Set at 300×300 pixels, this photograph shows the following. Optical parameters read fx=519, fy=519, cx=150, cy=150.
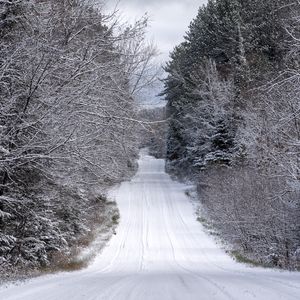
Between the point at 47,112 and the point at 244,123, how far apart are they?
23.6 meters

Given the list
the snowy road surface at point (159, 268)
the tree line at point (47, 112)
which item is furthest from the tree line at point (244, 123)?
the tree line at point (47, 112)

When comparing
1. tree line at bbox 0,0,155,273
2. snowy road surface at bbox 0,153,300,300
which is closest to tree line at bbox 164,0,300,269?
snowy road surface at bbox 0,153,300,300

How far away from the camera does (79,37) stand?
50.5 feet

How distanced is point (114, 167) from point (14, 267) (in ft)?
12.9

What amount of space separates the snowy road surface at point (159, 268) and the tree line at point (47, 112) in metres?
1.96

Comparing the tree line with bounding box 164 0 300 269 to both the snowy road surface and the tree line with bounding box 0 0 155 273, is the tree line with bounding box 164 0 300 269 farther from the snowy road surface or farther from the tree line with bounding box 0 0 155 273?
the tree line with bounding box 0 0 155 273

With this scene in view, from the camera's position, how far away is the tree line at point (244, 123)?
60.0 feet

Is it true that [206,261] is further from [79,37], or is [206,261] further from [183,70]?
[183,70]

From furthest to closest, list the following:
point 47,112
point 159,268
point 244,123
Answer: point 244,123
point 159,268
point 47,112

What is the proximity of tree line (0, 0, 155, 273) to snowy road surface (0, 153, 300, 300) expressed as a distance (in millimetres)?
1961

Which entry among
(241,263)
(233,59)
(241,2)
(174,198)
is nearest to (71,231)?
(241,263)

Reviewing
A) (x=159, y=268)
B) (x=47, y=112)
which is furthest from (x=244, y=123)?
(x=47, y=112)

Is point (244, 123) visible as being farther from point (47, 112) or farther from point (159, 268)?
point (47, 112)

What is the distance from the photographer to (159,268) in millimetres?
17781
